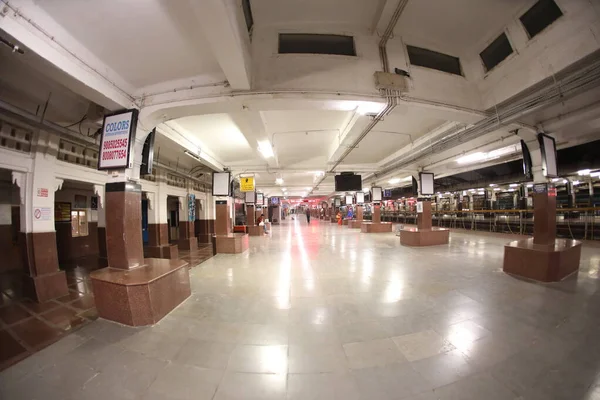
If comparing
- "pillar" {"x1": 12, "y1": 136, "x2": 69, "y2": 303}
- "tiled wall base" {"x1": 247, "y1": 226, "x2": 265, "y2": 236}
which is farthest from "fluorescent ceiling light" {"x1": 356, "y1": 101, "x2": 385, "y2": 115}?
"tiled wall base" {"x1": 247, "y1": 226, "x2": 265, "y2": 236}

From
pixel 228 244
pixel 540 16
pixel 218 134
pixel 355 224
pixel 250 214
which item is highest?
pixel 540 16

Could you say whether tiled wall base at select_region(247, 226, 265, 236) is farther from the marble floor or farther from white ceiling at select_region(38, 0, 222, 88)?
white ceiling at select_region(38, 0, 222, 88)

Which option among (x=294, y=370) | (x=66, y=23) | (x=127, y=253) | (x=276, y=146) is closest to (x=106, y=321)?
(x=127, y=253)

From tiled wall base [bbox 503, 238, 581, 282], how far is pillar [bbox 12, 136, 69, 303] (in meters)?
10.3

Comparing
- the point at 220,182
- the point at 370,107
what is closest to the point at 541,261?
the point at 370,107

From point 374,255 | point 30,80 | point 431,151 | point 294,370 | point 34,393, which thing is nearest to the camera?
point 34,393

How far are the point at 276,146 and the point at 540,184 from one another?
289 inches

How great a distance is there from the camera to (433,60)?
398 centimetres

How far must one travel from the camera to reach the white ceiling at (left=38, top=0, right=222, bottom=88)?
229cm

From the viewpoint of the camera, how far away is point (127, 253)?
3.29 meters

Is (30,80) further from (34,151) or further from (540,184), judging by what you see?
(540,184)

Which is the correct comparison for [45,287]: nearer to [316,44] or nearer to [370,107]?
[316,44]

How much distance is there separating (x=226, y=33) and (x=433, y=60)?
4053 millimetres

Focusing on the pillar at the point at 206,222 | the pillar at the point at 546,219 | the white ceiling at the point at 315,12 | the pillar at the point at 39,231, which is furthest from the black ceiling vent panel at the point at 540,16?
the pillar at the point at 206,222
